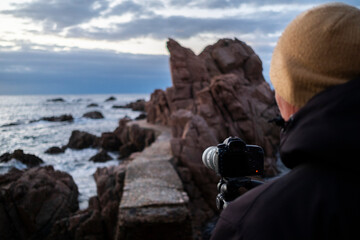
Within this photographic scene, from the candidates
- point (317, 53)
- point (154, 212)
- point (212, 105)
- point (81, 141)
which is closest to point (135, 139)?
point (81, 141)

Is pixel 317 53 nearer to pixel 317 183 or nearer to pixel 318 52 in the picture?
pixel 318 52

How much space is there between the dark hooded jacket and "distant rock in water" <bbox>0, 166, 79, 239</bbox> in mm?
10730

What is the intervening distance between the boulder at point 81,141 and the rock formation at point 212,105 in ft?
19.2

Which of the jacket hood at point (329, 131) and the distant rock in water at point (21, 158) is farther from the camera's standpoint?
the distant rock in water at point (21, 158)

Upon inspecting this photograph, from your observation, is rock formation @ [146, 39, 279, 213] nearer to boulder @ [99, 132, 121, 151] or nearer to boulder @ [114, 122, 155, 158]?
boulder @ [114, 122, 155, 158]

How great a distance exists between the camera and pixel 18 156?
684 inches

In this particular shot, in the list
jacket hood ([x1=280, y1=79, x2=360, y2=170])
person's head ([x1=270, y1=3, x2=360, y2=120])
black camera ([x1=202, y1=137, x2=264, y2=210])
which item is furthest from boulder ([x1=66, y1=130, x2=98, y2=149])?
jacket hood ([x1=280, y1=79, x2=360, y2=170])

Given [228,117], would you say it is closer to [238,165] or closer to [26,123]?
[238,165]

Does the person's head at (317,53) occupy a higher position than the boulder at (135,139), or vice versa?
the person's head at (317,53)

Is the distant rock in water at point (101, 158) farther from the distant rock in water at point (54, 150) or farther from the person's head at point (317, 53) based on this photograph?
the person's head at point (317, 53)

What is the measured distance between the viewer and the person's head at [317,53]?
39.4 inches

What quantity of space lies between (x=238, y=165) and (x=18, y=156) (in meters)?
19.0

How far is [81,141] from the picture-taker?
26.2m

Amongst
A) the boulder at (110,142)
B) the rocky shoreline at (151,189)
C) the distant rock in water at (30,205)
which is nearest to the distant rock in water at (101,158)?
the boulder at (110,142)
